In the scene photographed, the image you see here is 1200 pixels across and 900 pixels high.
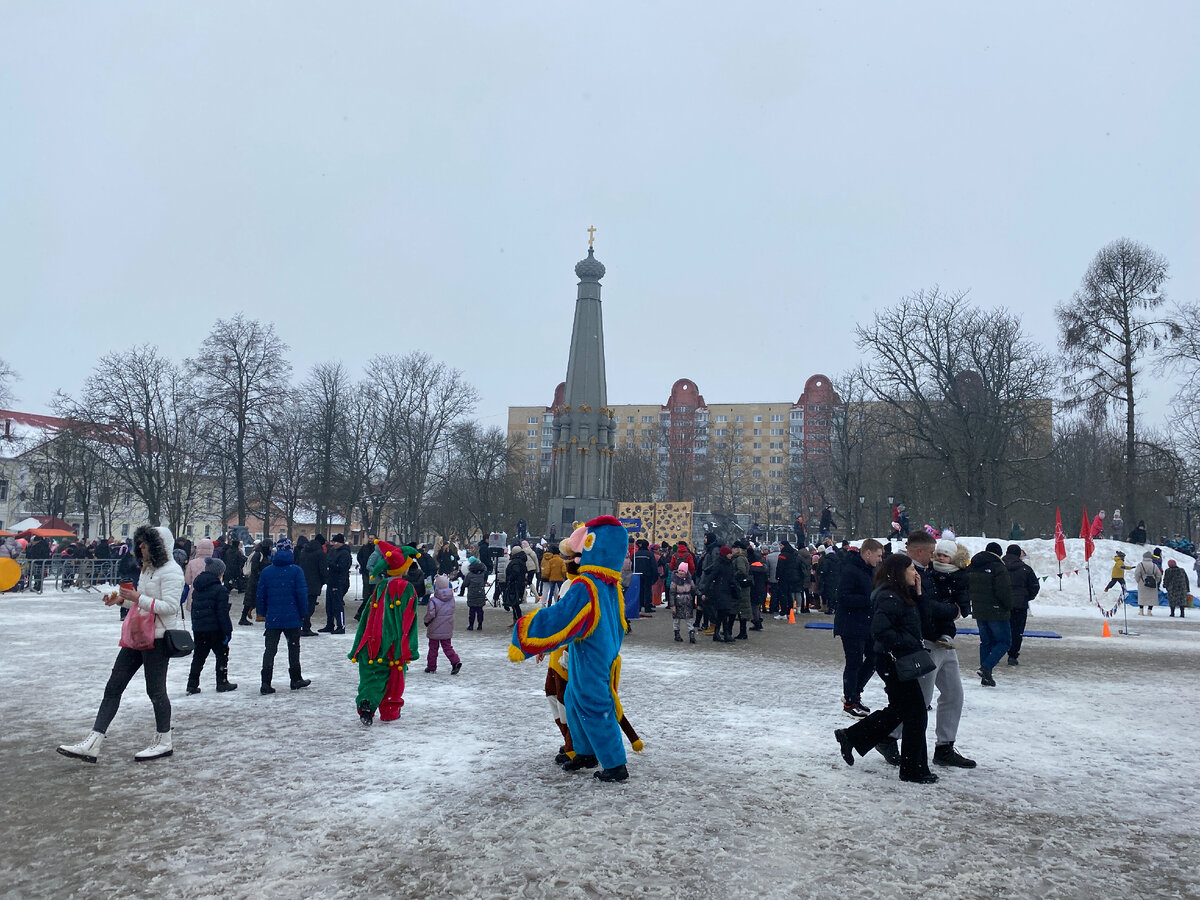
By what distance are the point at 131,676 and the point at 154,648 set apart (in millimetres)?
259

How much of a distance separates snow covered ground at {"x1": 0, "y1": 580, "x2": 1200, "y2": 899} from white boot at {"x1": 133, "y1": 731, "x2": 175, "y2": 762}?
0.46 feet

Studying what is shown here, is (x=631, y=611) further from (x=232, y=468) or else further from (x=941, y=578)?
(x=232, y=468)

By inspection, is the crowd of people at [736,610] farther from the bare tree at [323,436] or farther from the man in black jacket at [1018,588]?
the bare tree at [323,436]

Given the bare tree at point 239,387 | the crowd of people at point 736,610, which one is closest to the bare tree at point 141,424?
the bare tree at point 239,387

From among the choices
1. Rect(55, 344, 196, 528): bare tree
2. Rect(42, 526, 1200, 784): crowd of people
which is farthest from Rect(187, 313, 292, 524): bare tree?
Rect(42, 526, 1200, 784): crowd of people

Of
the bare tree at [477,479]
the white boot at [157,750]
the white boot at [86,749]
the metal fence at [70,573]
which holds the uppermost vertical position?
the bare tree at [477,479]

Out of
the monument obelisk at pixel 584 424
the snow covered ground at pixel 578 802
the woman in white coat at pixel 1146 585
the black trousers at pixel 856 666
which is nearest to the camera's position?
the snow covered ground at pixel 578 802

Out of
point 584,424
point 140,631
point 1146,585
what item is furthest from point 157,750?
point 584,424

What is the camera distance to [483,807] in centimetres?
507

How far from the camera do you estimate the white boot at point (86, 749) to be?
227 inches

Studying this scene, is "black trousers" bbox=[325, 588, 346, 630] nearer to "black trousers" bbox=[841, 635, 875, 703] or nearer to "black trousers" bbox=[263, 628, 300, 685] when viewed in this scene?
"black trousers" bbox=[263, 628, 300, 685]

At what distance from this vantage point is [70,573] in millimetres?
25281

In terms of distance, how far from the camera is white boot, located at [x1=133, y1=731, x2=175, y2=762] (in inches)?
239

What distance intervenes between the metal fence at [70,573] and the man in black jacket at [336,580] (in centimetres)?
1446
